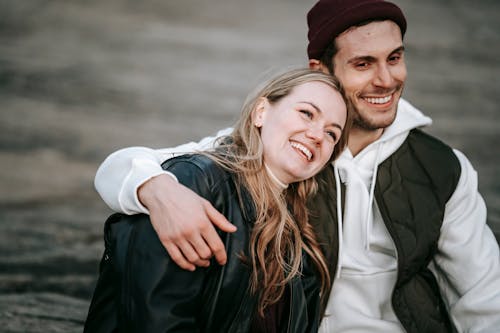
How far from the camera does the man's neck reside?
2.67 metres

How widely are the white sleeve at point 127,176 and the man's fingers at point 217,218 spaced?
19cm

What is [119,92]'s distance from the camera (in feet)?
24.9

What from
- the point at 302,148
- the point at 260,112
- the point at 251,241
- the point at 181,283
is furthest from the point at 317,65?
the point at 181,283

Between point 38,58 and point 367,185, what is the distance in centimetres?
673

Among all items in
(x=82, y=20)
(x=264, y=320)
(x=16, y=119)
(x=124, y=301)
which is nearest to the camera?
(x=124, y=301)

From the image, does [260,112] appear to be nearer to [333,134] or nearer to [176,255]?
[333,134]

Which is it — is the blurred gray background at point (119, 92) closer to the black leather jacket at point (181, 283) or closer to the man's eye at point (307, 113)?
the black leather jacket at point (181, 283)

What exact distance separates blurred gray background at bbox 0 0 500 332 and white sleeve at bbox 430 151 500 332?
1.77 m

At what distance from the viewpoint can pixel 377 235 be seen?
259 cm

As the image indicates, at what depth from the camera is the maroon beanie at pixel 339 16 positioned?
2.54 metres

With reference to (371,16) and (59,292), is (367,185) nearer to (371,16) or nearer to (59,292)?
(371,16)

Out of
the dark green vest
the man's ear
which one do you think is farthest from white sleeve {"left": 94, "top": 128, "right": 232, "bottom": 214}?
the man's ear

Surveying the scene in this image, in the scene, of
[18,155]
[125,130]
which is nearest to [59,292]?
[18,155]

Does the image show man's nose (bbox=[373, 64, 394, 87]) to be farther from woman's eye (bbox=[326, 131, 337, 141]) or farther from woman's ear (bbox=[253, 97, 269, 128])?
woman's ear (bbox=[253, 97, 269, 128])
